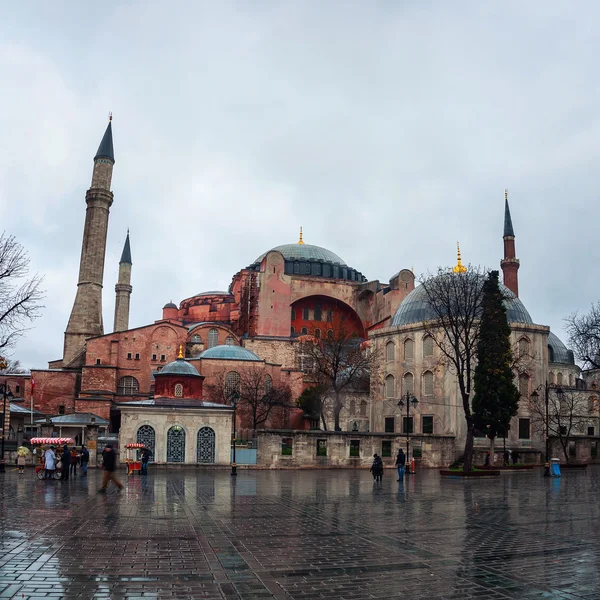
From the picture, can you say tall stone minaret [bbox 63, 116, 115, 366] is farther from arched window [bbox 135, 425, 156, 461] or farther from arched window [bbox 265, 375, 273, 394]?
arched window [bbox 135, 425, 156, 461]

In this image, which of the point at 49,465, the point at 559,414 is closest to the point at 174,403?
the point at 49,465

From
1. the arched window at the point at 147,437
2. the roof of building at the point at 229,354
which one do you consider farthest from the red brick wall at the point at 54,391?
the arched window at the point at 147,437

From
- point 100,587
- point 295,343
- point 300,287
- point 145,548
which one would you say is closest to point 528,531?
point 145,548

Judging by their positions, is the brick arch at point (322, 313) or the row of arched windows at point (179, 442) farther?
the brick arch at point (322, 313)

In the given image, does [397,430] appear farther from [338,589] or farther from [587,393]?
[338,589]

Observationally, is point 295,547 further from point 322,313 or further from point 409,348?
point 322,313

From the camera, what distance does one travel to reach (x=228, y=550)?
8109 millimetres

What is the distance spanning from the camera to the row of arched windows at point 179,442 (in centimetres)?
3120

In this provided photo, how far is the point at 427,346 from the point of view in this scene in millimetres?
42094

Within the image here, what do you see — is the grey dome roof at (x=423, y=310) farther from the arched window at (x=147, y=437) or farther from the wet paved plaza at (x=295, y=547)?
the wet paved plaza at (x=295, y=547)

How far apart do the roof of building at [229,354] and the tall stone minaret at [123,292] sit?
26.1 meters

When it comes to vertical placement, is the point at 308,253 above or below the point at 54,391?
above

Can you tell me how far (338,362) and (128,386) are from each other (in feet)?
62.9

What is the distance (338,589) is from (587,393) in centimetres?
5204
